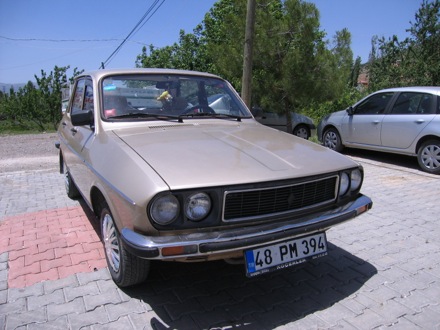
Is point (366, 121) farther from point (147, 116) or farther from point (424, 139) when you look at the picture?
point (147, 116)

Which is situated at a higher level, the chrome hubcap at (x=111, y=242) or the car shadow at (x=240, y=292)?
the chrome hubcap at (x=111, y=242)

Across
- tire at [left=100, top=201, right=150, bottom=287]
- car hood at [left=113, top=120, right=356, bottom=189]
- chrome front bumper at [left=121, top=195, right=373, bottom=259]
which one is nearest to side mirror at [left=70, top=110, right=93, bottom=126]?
car hood at [left=113, top=120, right=356, bottom=189]

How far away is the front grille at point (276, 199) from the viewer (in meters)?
2.28

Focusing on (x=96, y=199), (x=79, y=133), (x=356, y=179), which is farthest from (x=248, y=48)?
(x=96, y=199)

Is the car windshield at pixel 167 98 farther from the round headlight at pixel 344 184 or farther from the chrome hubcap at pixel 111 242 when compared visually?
the round headlight at pixel 344 184

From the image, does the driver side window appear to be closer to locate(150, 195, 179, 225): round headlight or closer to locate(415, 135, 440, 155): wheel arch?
locate(150, 195, 179, 225): round headlight

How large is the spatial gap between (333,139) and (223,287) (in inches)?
263

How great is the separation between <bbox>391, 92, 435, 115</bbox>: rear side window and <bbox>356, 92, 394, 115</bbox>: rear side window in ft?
0.88

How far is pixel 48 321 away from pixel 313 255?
1879 mm

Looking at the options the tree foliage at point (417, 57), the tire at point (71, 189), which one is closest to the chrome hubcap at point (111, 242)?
the tire at point (71, 189)

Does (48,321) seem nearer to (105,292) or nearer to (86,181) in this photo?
(105,292)

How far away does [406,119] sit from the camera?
22.9 ft

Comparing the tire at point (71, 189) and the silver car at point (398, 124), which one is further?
the silver car at point (398, 124)

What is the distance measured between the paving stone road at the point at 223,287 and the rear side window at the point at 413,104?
10.7 feet
